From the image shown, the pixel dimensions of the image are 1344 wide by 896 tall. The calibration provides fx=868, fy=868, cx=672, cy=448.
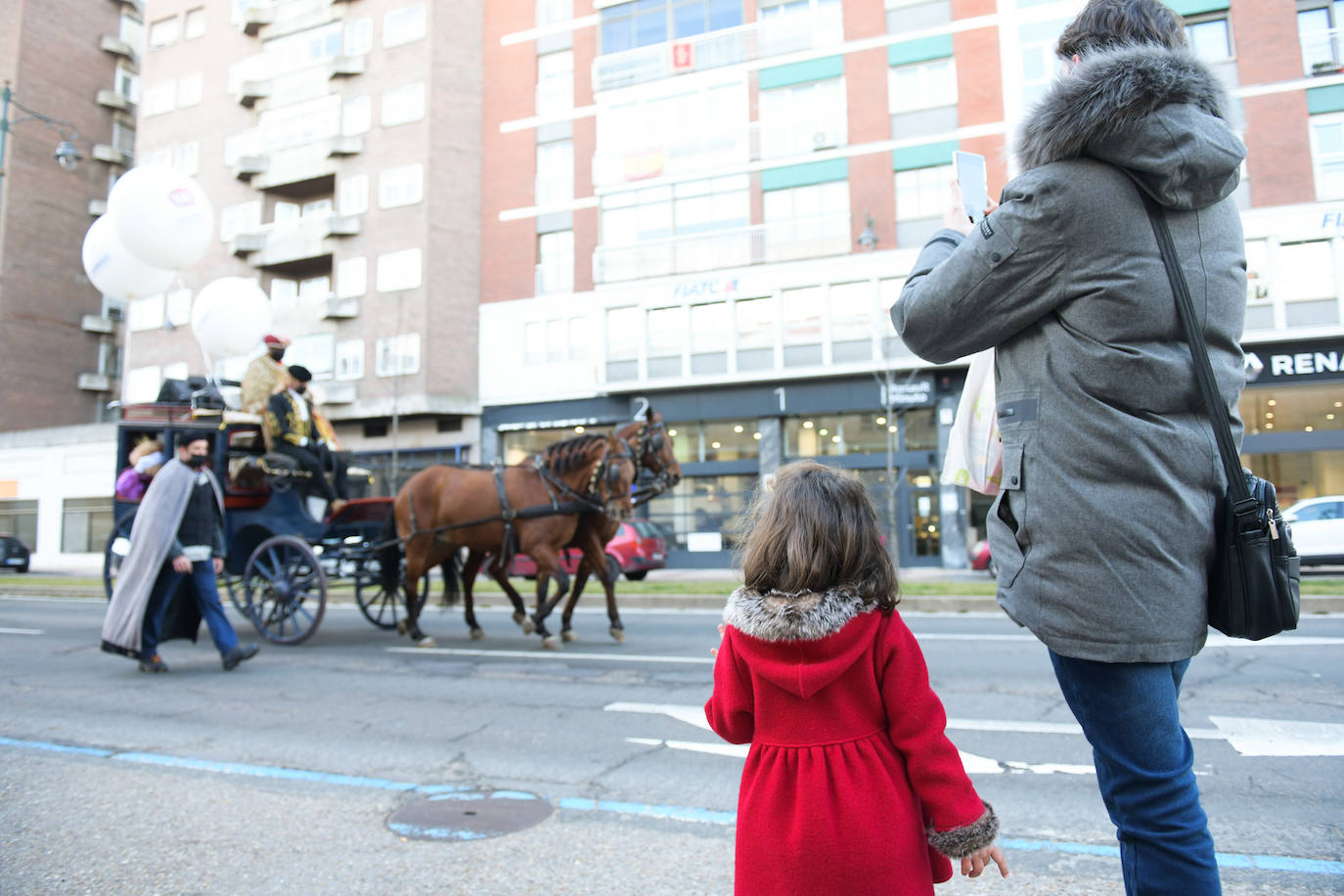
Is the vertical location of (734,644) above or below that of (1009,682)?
above

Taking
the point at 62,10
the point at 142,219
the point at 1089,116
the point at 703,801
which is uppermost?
the point at 62,10

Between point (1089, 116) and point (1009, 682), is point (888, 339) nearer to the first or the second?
point (1009, 682)

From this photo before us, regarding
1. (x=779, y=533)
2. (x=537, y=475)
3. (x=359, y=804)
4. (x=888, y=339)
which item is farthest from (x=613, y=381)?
(x=779, y=533)

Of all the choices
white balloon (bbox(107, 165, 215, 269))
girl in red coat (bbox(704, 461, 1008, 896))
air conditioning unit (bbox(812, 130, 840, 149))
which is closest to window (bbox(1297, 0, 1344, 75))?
air conditioning unit (bbox(812, 130, 840, 149))

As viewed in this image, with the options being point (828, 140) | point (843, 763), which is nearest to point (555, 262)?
point (828, 140)

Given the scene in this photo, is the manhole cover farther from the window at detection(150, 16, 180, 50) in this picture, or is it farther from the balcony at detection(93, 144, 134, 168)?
the balcony at detection(93, 144, 134, 168)

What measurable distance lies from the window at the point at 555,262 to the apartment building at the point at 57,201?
2258 centimetres

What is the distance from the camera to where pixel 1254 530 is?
5.16 ft

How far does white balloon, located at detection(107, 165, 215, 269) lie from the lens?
9.20 meters

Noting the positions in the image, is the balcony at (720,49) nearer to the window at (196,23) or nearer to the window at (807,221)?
the window at (807,221)

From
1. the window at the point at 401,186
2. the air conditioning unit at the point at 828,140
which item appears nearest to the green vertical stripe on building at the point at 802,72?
the air conditioning unit at the point at 828,140

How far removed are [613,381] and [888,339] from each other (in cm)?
845

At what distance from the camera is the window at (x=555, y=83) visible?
2993 cm

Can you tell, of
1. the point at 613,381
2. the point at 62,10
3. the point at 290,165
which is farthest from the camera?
the point at 62,10
